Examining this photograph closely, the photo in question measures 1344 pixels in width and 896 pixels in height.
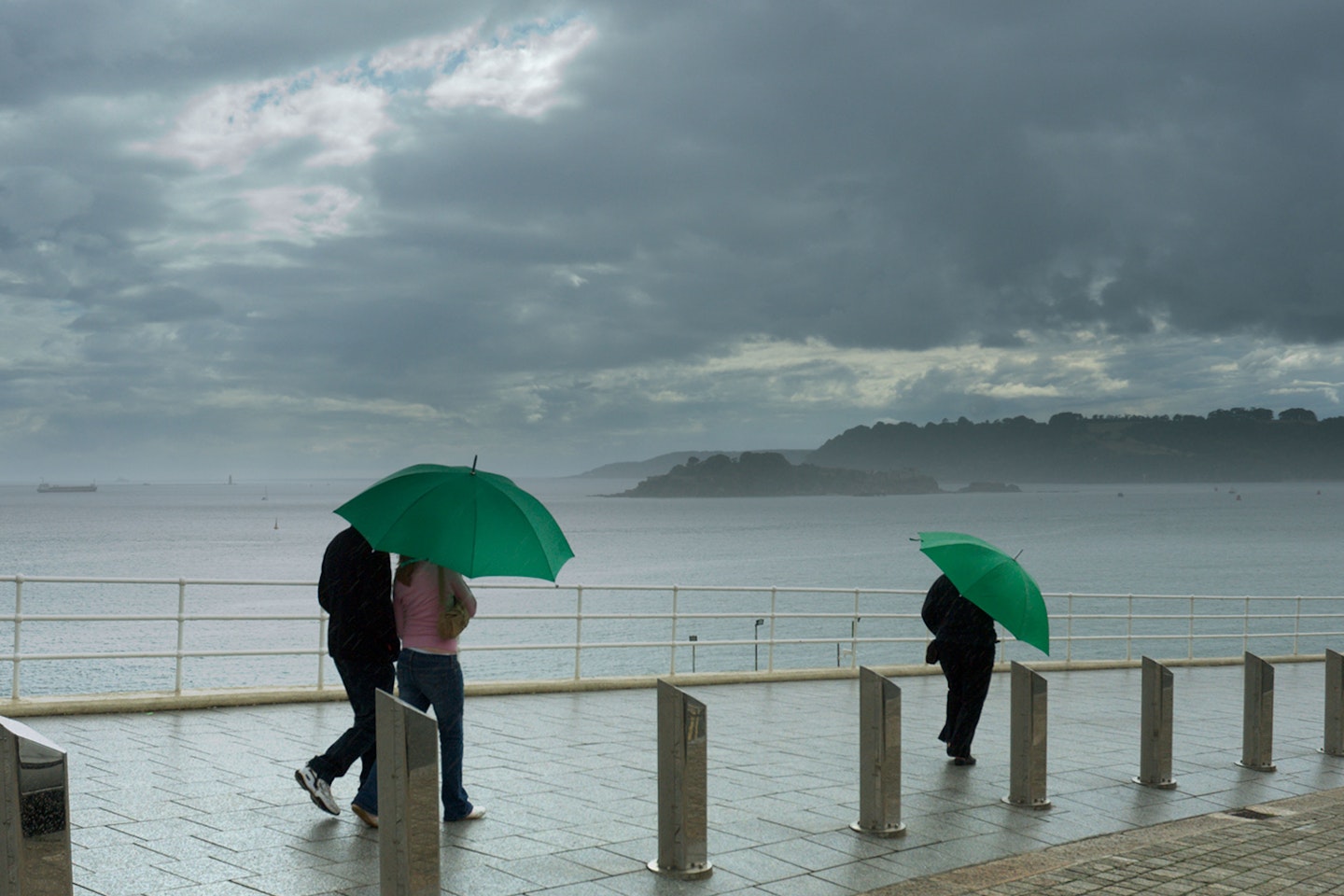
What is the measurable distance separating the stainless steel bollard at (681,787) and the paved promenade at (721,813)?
0.13 meters

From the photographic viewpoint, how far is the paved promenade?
17.6 ft

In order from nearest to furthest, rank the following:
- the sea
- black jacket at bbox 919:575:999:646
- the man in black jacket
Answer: the man in black jacket < black jacket at bbox 919:575:999:646 < the sea

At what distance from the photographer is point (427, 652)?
5.88 m

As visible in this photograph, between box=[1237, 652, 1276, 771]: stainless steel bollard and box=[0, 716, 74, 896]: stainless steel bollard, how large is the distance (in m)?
7.81

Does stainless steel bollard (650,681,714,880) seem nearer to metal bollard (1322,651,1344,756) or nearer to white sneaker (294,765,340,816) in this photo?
white sneaker (294,765,340,816)

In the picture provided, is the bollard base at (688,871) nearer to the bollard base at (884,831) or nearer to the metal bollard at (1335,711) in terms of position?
the bollard base at (884,831)

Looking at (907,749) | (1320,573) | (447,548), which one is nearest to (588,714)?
(907,749)

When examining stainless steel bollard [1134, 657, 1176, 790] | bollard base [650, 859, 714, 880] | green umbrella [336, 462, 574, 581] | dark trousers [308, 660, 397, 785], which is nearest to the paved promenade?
bollard base [650, 859, 714, 880]

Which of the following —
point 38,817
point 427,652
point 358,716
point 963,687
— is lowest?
point 963,687

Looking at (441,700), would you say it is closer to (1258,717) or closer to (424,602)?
(424,602)

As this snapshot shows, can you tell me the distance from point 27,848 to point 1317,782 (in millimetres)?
8063

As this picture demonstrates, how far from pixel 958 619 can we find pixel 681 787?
3733 millimetres

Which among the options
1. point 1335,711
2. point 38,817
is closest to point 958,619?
point 1335,711

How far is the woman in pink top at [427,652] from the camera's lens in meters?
5.84
